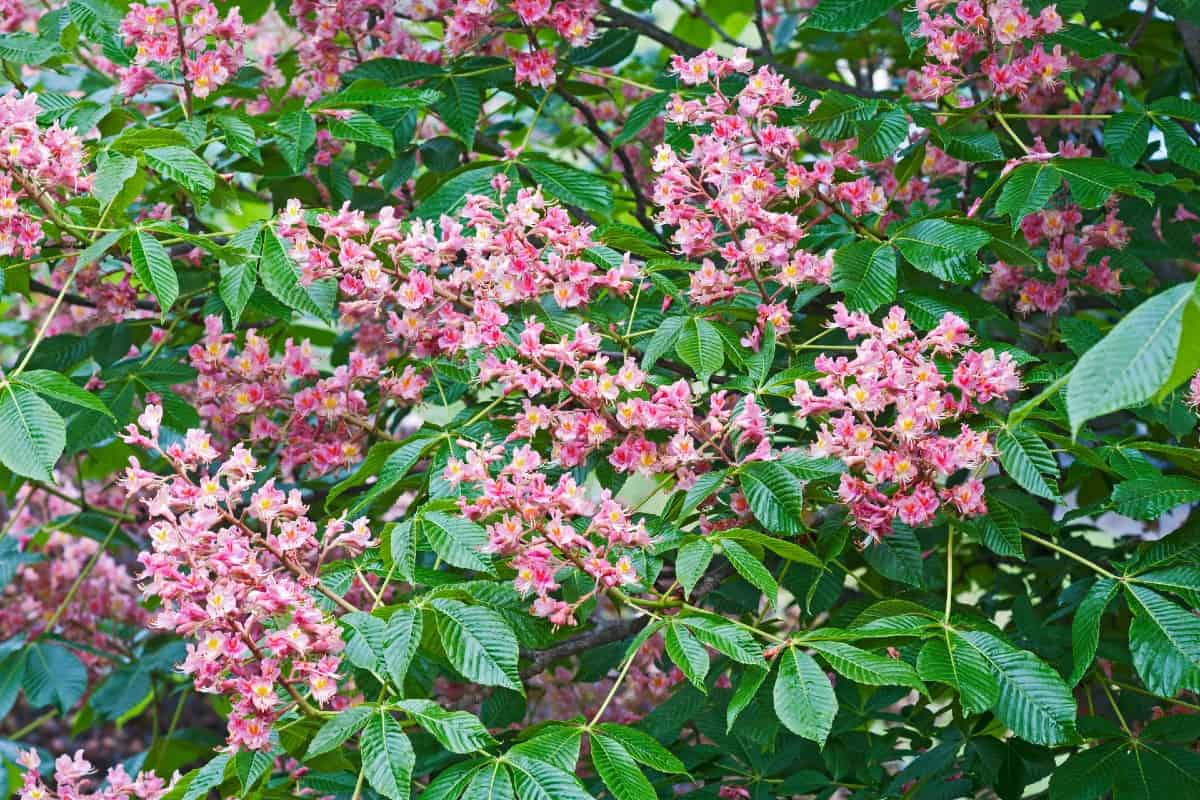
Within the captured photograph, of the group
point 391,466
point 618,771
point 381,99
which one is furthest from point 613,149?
point 618,771

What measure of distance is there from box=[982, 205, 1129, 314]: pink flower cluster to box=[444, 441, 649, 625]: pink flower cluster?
48.0 inches

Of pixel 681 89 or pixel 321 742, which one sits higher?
pixel 681 89

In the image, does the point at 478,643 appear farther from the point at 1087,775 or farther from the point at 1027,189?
the point at 1027,189

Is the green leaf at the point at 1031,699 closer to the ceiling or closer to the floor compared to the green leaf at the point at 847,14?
closer to the floor

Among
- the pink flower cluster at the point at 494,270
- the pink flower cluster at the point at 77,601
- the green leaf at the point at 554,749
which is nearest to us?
the green leaf at the point at 554,749

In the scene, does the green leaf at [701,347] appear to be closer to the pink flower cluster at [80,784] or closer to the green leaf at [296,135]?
the green leaf at [296,135]

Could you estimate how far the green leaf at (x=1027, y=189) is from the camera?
219 centimetres

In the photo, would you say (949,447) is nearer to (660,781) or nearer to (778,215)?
(778,215)

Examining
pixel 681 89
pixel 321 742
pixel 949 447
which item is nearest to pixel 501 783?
pixel 321 742

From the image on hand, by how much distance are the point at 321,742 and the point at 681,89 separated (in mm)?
1581

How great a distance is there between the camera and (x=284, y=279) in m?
2.20

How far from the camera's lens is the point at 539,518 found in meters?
1.84

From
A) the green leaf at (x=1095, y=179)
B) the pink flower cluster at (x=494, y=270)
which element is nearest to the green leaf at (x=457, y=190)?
the pink flower cluster at (x=494, y=270)

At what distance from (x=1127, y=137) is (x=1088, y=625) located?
3.23ft
